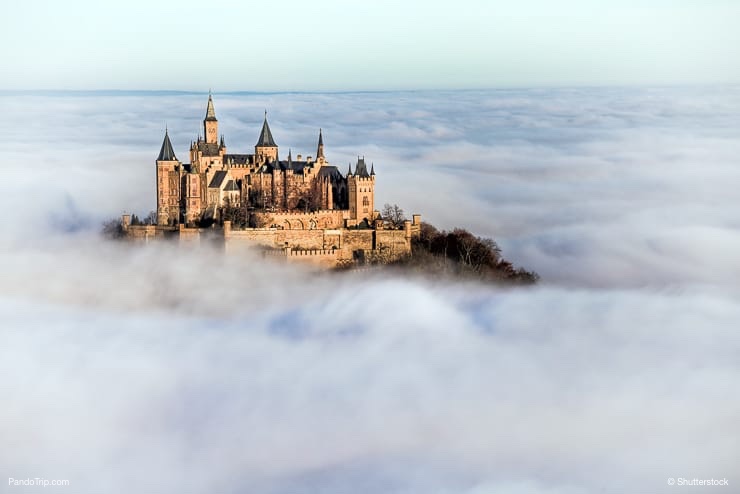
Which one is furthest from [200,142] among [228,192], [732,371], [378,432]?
[732,371]

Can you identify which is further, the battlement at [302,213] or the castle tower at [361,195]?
the castle tower at [361,195]

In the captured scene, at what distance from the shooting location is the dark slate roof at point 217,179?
5406cm

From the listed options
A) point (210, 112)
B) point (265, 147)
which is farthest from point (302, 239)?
point (210, 112)

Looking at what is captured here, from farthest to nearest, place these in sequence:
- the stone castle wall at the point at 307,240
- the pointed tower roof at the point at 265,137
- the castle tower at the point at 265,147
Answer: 1. the pointed tower roof at the point at 265,137
2. the castle tower at the point at 265,147
3. the stone castle wall at the point at 307,240

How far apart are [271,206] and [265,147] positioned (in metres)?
2.52

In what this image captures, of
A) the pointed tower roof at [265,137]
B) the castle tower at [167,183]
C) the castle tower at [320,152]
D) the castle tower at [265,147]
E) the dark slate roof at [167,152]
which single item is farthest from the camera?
the pointed tower roof at [265,137]

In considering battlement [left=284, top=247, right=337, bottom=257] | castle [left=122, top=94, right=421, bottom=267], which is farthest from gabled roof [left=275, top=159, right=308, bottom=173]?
battlement [left=284, top=247, right=337, bottom=257]

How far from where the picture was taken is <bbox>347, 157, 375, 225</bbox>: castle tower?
5466 cm

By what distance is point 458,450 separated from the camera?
151ft

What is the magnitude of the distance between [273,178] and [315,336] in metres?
5.20

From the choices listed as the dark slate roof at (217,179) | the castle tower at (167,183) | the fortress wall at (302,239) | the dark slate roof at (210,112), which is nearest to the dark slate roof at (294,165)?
the dark slate roof at (217,179)

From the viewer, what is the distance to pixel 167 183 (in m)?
54.7

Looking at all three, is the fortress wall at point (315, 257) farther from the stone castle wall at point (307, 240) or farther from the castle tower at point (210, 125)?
the castle tower at point (210, 125)

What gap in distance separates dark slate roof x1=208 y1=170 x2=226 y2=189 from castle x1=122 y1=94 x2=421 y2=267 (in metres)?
0.03
